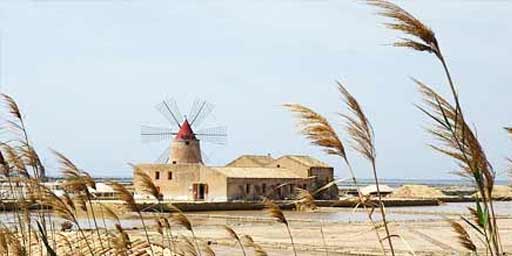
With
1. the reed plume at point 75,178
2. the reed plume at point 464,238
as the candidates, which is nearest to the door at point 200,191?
the reed plume at point 75,178

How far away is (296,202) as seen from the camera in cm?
389

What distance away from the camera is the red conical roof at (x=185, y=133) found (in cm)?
4666

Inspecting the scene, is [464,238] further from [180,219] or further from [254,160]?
[254,160]

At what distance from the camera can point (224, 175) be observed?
41312 millimetres

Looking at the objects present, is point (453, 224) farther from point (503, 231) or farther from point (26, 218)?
point (503, 231)

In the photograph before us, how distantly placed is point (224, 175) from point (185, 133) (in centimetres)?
610

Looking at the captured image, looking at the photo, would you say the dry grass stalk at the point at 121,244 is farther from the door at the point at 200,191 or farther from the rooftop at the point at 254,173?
the door at the point at 200,191

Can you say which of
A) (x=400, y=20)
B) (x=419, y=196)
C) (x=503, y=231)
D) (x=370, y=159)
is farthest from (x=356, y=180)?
(x=419, y=196)

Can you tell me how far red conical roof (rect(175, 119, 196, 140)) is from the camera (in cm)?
4666

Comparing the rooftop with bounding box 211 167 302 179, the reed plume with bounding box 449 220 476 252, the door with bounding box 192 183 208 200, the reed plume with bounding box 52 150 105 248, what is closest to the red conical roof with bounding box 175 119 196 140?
the door with bounding box 192 183 208 200

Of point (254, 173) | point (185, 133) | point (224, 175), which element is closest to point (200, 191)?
point (224, 175)

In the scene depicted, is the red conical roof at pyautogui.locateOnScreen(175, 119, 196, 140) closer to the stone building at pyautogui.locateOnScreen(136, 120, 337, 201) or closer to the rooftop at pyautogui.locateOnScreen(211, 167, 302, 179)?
the stone building at pyautogui.locateOnScreen(136, 120, 337, 201)

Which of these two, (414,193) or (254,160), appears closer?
(254,160)

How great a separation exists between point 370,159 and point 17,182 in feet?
8.40
